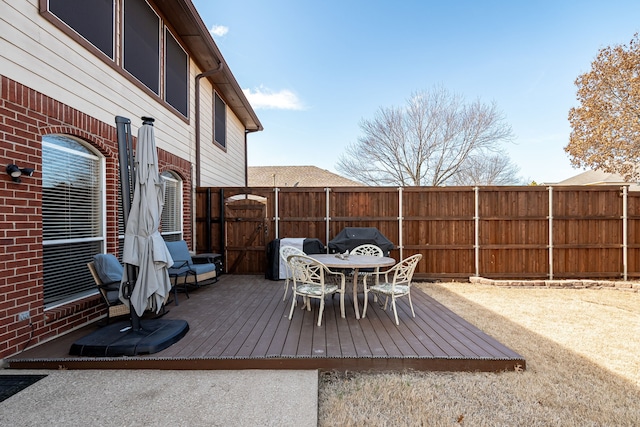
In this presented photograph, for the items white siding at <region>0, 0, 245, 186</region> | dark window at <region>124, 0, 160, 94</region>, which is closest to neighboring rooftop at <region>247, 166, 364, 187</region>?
white siding at <region>0, 0, 245, 186</region>

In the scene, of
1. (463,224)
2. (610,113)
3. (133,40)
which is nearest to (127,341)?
(133,40)

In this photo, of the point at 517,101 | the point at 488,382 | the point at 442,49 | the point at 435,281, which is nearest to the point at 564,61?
the point at 517,101

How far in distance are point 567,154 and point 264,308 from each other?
9945 mm

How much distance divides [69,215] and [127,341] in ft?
5.93

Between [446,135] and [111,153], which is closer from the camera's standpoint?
[111,153]

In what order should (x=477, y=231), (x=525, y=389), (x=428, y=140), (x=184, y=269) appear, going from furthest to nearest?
1. (x=428, y=140)
2. (x=477, y=231)
3. (x=184, y=269)
4. (x=525, y=389)

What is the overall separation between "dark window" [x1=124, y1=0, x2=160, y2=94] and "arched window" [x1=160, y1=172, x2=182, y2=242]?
5.52 ft

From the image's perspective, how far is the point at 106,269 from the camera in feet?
11.9

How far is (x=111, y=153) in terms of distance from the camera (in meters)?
4.16

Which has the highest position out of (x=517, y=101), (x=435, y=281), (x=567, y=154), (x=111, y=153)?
(x=517, y=101)

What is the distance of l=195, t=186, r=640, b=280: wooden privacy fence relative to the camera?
22.4ft

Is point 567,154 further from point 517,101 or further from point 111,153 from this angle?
point 111,153

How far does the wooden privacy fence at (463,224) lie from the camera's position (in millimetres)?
6816

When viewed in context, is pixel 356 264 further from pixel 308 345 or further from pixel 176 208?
pixel 176 208
